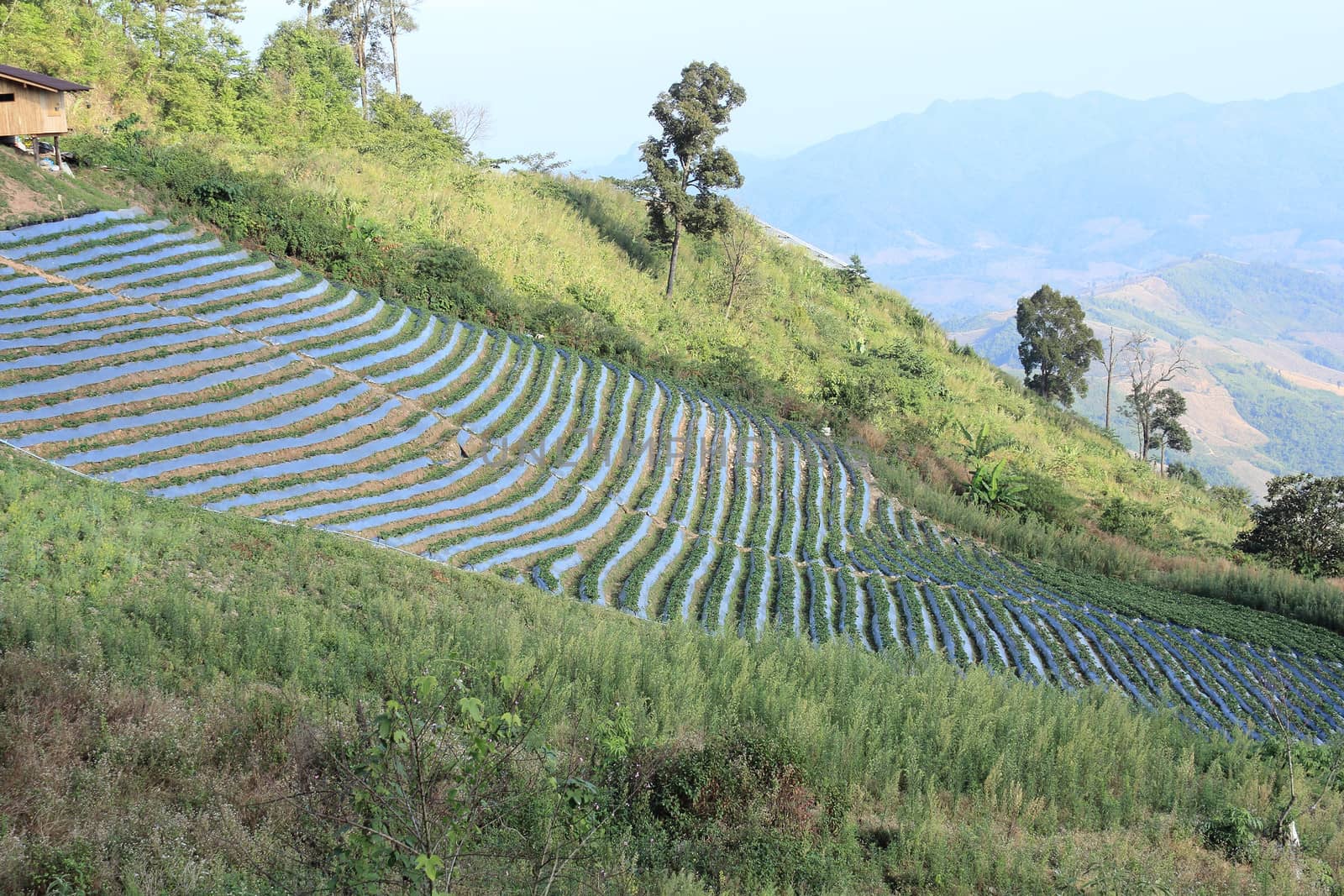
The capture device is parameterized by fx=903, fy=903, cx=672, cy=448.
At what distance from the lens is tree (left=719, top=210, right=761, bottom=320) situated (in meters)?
30.2

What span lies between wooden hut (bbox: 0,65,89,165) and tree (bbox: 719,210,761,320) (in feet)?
55.6

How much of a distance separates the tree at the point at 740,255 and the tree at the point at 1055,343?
13.5 metres

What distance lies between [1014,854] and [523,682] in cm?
418

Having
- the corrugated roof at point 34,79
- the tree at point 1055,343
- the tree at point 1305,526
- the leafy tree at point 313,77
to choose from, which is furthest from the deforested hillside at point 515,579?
the tree at point 1055,343

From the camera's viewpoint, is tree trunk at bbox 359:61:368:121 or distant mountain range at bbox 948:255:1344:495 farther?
distant mountain range at bbox 948:255:1344:495

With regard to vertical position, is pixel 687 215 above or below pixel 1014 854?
above

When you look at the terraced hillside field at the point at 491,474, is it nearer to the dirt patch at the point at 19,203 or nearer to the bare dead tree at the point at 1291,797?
the dirt patch at the point at 19,203

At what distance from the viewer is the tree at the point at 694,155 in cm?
2672

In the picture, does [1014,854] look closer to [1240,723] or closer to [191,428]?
[1240,723]

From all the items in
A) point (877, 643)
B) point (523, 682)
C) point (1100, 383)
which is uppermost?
point (1100, 383)

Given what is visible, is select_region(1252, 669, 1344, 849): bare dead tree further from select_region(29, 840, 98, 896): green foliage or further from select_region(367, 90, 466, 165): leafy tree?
select_region(367, 90, 466, 165): leafy tree

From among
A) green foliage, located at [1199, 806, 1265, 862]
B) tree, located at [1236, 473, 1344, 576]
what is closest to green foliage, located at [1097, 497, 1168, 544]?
tree, located at [1236, 473, 1344, 576]

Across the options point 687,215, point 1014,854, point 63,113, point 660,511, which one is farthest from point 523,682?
point 687,215

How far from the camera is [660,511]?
1631 cm
